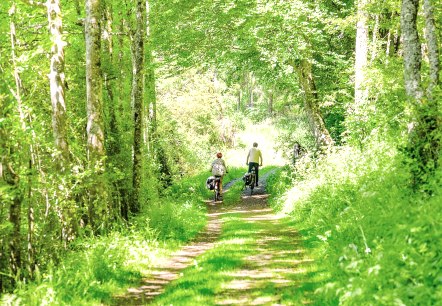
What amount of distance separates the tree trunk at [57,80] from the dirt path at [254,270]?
319cm

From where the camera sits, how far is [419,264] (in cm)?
436

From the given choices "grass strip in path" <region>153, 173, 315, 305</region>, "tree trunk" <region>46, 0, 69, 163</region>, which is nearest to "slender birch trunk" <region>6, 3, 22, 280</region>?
"tree trunk" <region>46, 0, 69, 163</region>

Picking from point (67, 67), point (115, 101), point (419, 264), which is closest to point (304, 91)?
point (115, 101)

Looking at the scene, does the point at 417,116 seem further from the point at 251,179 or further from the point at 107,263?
the point at 251,179

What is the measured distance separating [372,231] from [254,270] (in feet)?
8.24

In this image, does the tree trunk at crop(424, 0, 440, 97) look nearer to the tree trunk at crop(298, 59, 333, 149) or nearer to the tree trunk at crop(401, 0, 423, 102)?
the tree trunk at crop(401, 0, 423, 102)

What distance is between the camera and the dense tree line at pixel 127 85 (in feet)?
24.4

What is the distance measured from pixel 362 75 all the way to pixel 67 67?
883 centimetres

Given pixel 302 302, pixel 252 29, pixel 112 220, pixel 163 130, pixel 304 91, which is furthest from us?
pixel 163 130

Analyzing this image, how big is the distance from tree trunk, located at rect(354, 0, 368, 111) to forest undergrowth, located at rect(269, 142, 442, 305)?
6.54ft

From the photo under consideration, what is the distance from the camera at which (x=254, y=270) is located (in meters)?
7.84

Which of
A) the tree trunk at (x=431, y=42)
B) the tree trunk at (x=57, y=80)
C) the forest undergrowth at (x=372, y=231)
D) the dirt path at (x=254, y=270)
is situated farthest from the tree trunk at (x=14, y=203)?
the tree trunk at (x=431, y=42)

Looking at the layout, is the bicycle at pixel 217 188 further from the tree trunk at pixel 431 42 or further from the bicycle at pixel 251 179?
the tree trunk at pixel 431 42

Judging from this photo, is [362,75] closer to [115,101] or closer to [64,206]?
[115,101]
